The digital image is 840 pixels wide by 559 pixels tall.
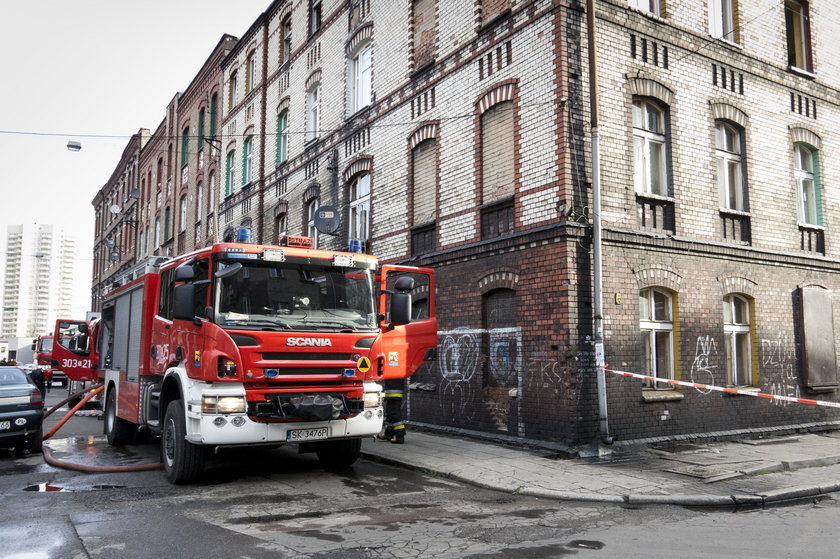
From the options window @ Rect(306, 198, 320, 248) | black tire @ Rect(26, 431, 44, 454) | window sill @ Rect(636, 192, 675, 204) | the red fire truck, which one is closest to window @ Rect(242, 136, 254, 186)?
window @ Rect(306, 198, 320, 248)

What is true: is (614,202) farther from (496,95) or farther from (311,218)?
(311,218)

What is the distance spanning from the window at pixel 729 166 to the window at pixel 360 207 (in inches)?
300

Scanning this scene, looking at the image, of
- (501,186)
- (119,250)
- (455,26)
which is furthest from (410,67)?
(119,250)

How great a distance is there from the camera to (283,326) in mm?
7941

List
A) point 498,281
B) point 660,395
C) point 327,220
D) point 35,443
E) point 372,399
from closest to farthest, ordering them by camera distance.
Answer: point 372,399 < point 35,443 < point 660,395 < point 498,281 < point 327,220

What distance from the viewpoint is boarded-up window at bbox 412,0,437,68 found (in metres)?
14.2

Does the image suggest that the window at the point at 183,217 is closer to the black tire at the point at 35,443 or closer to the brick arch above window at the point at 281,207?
the brick arch above window at the point at 281,207

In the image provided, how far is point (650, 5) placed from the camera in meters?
12.2

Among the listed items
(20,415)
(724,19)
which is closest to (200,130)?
(20,415)

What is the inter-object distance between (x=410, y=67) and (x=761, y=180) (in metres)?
7.41

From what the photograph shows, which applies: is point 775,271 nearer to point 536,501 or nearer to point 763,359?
point 763,359

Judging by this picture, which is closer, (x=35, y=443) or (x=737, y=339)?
(x=35, y=443)

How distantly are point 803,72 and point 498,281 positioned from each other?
8.24 m

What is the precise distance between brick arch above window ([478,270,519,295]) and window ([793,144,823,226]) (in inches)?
277
